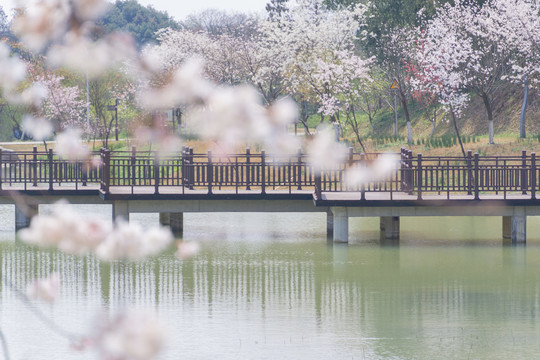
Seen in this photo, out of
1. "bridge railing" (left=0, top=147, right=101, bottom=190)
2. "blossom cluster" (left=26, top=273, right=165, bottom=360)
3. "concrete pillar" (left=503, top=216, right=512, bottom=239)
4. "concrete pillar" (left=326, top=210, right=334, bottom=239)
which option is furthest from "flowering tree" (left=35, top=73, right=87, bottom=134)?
"blossom cluster" (left=26, top=273, right=165, bottom=360)

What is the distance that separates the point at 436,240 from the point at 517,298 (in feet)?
24.1

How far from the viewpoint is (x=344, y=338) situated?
1448 cm

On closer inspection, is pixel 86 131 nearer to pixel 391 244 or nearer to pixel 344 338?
pixel 391 244

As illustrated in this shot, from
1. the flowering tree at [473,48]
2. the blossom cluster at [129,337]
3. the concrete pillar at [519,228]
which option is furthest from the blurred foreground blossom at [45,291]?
the flowering tree at [473,48]

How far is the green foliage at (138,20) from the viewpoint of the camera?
3912 inches

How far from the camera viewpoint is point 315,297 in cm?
1788

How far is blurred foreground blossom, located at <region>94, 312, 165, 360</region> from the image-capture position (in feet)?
15.0

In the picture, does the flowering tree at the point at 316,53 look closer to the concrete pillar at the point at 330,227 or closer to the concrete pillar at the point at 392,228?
the concrete pillar at the point at 330,227

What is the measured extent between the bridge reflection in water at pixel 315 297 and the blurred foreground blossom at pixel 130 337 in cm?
861

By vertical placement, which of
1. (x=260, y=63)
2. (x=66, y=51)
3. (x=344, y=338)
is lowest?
(x=344, y=338)

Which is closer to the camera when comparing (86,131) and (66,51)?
(66,51)

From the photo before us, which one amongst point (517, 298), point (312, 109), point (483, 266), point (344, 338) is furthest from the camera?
point (312, 109)

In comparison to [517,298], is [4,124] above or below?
above

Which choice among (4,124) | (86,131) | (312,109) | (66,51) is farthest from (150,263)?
(4,124)
